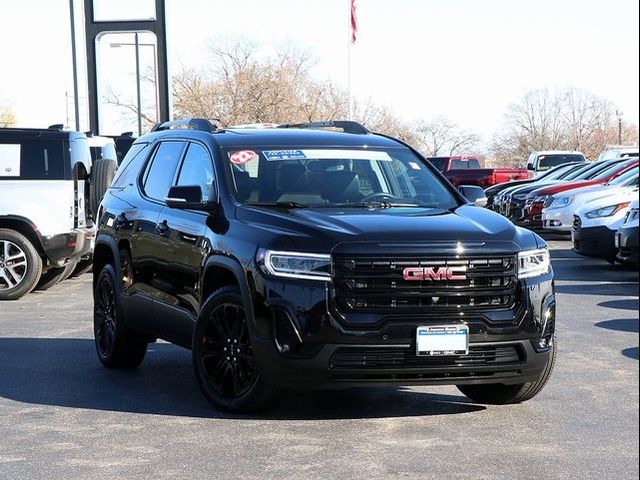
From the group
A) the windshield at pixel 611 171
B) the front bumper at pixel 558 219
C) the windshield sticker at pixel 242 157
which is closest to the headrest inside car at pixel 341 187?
the windshield sticker at pixel 242 157

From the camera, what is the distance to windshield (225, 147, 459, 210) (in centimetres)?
772

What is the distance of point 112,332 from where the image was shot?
9094mm

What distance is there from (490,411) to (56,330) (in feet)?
17.7

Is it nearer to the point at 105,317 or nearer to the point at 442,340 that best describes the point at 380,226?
the point at 442,340

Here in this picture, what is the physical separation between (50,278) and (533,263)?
1021 cm

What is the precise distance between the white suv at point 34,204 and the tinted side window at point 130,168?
4.76m

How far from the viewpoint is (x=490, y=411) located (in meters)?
7.51

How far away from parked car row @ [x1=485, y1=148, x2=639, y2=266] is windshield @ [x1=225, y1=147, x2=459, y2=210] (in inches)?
132

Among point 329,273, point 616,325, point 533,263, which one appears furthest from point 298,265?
point 616,325

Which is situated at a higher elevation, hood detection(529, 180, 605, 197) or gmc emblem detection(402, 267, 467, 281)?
gmc emblem detection(402, 267, 467, 281)

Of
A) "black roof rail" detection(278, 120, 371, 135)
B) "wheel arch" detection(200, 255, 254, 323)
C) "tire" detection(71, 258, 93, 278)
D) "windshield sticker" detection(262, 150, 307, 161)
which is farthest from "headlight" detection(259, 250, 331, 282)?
"tire" detection(71, 258, 93, 278)

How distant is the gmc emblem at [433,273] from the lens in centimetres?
667

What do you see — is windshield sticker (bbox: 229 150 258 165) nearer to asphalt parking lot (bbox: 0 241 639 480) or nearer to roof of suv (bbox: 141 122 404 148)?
roof of suv (bbox: 141 122 404 148)

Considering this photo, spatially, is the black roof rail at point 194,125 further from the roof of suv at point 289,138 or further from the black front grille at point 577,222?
the black front grille at point 577,222
